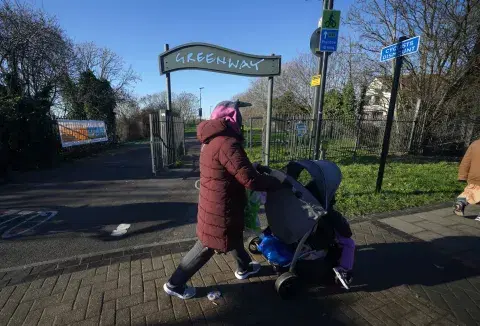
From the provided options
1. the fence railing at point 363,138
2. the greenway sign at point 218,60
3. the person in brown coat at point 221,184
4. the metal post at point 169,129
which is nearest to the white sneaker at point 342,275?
the person in brown coat at point 221,184

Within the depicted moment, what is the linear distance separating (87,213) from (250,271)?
3613mm

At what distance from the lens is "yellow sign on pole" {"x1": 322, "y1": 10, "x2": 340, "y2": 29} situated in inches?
178

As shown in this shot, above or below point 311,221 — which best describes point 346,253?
below

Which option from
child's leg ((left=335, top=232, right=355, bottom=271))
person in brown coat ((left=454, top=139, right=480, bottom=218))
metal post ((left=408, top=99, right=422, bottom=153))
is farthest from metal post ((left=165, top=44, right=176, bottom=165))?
metal post ((left=408, top=99, right=422, bottom=153))

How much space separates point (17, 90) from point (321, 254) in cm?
1412

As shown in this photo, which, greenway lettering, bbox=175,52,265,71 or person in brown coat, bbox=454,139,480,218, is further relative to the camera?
greenway lettering, bbox=175,52,265,71

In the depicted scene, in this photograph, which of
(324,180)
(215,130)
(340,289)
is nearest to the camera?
(215,130)

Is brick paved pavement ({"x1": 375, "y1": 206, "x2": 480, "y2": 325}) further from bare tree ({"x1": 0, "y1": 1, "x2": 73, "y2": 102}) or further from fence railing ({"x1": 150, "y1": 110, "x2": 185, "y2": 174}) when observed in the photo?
bare tree ({"x1": 0, "y1": 1, "x2": 73, "y2": 102})

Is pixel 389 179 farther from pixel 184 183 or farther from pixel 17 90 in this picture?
pixel 17 90

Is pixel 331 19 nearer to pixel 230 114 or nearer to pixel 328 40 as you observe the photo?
pixel 328 40

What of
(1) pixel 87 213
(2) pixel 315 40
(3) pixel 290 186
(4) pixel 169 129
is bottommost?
(1) pixel 87 213

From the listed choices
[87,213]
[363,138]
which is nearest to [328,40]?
[87,213]

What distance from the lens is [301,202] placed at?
245 cm

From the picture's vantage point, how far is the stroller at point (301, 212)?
242 cm
